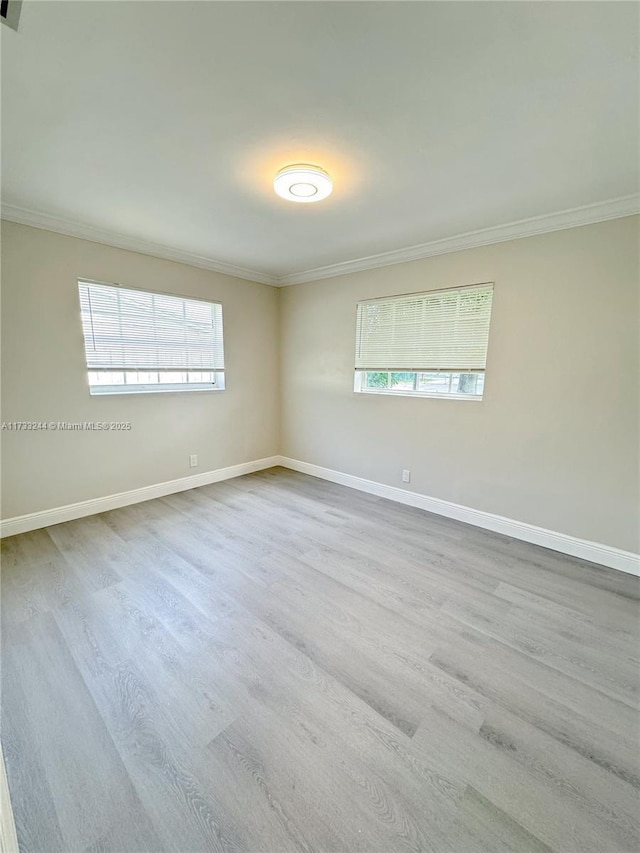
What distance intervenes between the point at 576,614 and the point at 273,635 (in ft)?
5.77

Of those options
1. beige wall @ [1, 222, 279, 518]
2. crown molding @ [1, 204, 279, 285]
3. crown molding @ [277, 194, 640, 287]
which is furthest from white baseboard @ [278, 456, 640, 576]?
crown molding @ [1, 204, 279, 285]

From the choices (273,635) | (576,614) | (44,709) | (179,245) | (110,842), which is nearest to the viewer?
(110,842)

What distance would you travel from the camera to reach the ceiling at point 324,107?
1.05 m

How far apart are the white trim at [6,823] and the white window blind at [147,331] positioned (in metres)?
2.70

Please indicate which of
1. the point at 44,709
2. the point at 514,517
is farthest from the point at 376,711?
the point at 514,517

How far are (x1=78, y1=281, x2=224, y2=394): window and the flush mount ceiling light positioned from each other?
1896 mm

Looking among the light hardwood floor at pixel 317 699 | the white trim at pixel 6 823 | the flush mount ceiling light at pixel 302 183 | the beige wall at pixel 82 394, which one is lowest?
the light hardwood floor at pixel 317 699

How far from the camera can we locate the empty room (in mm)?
1071

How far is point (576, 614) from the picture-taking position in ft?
6.25

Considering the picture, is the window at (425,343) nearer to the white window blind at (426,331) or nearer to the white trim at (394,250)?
the white window blind at (426,331)

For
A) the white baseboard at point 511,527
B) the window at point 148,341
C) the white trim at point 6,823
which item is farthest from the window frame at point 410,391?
the white trim at point 6,823

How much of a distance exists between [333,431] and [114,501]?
2408 mm

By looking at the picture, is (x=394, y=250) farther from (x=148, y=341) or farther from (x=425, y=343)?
(x=148, y=341)

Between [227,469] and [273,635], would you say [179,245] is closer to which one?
[227,469]
